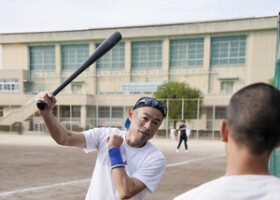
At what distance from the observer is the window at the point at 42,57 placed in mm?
41375

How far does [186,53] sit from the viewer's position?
121ft

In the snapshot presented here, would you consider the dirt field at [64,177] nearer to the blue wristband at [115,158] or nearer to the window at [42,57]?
the blue wristband at [115,158]

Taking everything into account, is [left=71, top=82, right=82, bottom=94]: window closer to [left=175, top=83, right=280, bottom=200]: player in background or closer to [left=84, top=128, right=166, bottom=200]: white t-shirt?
[left=84, top=128, right=166, bottom=200]: white t-shirt

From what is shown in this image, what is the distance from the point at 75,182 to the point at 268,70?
34.6 metres

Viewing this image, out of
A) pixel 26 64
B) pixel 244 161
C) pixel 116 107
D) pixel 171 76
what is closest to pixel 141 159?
pixel 244 161

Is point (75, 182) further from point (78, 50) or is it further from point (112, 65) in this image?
point (78, 50)

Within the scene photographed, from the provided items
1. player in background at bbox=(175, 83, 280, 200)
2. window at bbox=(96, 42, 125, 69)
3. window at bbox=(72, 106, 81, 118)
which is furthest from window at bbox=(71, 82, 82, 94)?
player in background at bbox=(175, 83, 280, 200)

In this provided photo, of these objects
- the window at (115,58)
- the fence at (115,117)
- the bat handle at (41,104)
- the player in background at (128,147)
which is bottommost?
the fence at (115,117)

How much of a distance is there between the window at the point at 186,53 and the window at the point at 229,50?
209 centimetres

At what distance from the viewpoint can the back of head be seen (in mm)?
948

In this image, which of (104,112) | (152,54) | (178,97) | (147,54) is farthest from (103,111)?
(152,54)

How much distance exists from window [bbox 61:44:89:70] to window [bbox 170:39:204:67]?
14.3 metres

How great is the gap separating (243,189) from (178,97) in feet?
91.9

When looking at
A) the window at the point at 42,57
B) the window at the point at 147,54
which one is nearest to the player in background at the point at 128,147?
the window at the point at 147,54
